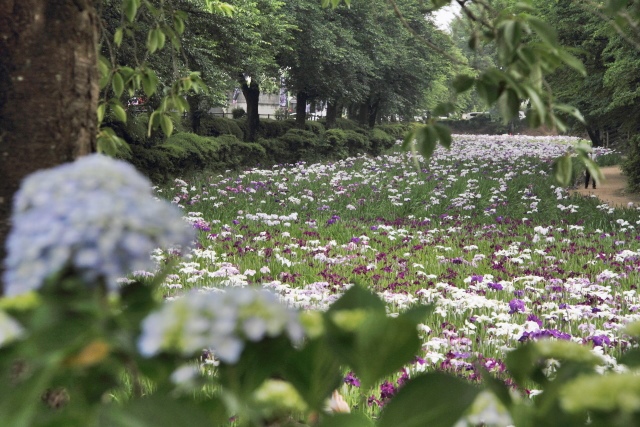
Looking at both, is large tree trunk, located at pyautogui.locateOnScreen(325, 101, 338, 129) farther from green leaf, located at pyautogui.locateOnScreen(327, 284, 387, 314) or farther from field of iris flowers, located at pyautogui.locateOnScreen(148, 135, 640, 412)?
green leaf, located at pyautogui.locateOnScreen(327, 284, 387, 314)

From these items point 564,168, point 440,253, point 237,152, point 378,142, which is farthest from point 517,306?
point 378,142

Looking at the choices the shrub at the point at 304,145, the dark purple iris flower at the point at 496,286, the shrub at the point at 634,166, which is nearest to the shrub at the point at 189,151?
the shrub at the point at 304,145

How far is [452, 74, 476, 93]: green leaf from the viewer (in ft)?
5.13

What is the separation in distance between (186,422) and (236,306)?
0.44 ft

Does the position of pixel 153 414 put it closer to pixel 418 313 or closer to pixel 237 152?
pixel 418 313

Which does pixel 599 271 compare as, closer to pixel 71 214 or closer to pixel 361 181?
pixel 71 214

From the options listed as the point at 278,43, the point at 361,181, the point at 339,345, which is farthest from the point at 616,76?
the point at 339,345

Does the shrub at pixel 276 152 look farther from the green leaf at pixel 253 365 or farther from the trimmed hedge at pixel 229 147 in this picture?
A: the green leaf at pixel 253 365

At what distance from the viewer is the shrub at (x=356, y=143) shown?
25.3 metres

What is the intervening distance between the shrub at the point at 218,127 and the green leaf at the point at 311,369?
19464 millimetres

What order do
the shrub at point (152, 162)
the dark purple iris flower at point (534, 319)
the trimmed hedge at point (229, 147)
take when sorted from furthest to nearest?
1. the trimmed hedge at point (229, 147)
2. the shrub at point (152, 162)
3. the dark purple iris flower at point (534, 319)

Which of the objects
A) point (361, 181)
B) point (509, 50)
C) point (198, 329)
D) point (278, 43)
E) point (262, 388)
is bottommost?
point (361, 181)

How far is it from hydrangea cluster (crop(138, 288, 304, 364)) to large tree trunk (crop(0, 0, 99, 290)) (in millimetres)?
1067

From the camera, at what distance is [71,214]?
68cm
